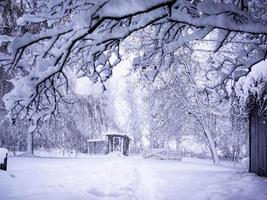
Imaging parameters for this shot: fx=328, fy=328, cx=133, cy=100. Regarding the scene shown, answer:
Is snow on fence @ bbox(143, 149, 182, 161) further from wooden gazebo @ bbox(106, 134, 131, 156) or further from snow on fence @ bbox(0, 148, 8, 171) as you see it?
snow on fence @ bbox(0, 148, 8, 171)

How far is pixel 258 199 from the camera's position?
781 cm

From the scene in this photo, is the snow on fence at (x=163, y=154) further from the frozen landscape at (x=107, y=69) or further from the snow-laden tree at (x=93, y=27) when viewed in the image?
the snow-laden tree at (x=93, y=27)

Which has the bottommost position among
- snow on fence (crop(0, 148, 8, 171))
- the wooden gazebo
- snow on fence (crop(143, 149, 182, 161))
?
snow on fence (crop(143, 149, 182, 161))

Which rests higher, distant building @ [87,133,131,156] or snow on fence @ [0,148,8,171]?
snow on fence @ [0,148,8,171]

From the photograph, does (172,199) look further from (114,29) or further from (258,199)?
(114,29)

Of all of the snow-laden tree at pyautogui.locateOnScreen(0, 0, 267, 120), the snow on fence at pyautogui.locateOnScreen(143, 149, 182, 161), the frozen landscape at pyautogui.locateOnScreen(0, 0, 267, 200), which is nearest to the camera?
the snow-laden tree at pyautogui.locateOnScreen(0, 0, 267, 120)

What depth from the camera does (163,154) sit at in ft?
107

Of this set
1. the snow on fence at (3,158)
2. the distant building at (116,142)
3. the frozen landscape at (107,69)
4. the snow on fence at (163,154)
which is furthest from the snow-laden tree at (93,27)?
the distant building at (116,142)

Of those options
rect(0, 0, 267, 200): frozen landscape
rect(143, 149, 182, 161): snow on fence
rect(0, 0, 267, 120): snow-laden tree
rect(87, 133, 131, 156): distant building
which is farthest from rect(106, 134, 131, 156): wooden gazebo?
rect(0, 0, 267, 120): snow-laden tree

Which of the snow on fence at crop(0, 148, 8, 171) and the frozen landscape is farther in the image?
the snow on fence at crop(0, 148, 8, 171)

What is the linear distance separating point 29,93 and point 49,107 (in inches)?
42.7

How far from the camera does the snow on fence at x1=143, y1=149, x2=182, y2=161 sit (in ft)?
103

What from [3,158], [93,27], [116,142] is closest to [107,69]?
[93,27]

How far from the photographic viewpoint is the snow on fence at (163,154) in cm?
3132
